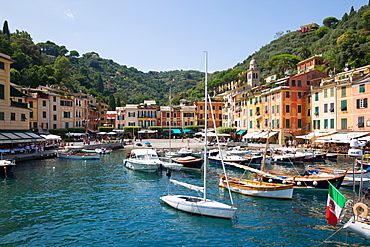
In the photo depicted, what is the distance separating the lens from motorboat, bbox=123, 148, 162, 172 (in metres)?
34.6

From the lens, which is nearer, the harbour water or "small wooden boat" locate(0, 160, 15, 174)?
the harbour water

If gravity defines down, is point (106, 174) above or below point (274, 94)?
below

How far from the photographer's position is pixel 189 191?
25.0 metres

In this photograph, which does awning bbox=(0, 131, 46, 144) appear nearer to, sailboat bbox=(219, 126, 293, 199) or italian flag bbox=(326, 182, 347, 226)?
sailboat bbox=(219, 126, 293, 199)

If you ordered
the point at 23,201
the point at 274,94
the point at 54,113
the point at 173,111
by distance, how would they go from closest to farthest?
the point at 23,201 → the point at 274,94 → the point at 54,113 → the point at 173,111

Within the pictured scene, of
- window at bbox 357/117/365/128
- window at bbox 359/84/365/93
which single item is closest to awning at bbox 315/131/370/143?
window at bbox 357/117/365/128

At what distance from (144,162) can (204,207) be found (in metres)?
19.0

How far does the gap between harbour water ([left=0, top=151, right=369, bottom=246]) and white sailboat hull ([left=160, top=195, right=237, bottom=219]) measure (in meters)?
0.40

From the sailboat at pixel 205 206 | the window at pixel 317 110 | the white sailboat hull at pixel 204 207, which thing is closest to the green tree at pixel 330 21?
the window at pixel 317 110

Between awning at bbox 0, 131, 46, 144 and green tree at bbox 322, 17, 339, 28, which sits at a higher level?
green tree at bbox 322, 17, 339, 28

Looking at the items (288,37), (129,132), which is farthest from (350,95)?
(288,37)

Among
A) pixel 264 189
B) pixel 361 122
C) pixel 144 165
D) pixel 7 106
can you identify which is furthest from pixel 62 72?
pixel 264 189

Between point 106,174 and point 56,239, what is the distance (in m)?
19.4

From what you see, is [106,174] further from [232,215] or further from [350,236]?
[350,236]
